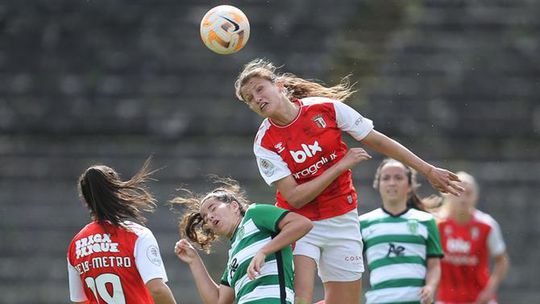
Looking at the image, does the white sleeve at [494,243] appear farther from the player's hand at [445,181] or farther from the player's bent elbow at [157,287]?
the player's bent elbow at [157,287]

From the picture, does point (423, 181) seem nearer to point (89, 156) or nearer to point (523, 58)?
point (523, 58)

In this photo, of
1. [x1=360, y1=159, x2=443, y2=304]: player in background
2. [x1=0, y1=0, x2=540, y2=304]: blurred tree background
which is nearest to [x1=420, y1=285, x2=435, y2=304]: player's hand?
[x1=360, y1=159, x2=443, y2=304]: player in background

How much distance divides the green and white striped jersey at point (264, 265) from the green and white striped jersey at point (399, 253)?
6.67 ft

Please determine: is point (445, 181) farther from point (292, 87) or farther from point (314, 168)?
point (292, 87)

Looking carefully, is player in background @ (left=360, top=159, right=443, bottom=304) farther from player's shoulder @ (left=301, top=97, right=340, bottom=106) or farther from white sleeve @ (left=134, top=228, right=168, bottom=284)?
white sleeve @ (left=134, top=228, right=168, bottom=284)

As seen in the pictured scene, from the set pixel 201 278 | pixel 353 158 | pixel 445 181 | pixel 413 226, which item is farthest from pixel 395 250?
pixel 201 278

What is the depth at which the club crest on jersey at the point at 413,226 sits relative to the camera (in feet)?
24.0

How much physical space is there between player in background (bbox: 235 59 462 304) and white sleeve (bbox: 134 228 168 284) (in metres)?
0.77

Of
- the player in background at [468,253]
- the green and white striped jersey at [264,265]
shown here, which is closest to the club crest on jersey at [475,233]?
the player in background at [468,253]

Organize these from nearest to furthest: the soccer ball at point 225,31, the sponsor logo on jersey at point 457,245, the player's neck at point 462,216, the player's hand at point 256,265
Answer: the player's hand at point 256,265 → the soccer ball at point 225,31 → the sponsor logo on jersey at point 457,245 → the player's neck at point 462,216

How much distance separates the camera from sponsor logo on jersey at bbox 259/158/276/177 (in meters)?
5.73

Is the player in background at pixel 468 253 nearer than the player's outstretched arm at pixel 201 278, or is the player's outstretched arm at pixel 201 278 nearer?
the player's outstretched arm at pixel 201 278

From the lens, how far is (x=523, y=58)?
12.7 m

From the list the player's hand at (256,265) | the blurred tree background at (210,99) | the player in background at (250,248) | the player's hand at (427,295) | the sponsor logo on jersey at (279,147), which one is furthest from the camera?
the blurred tree background at (210,99)
